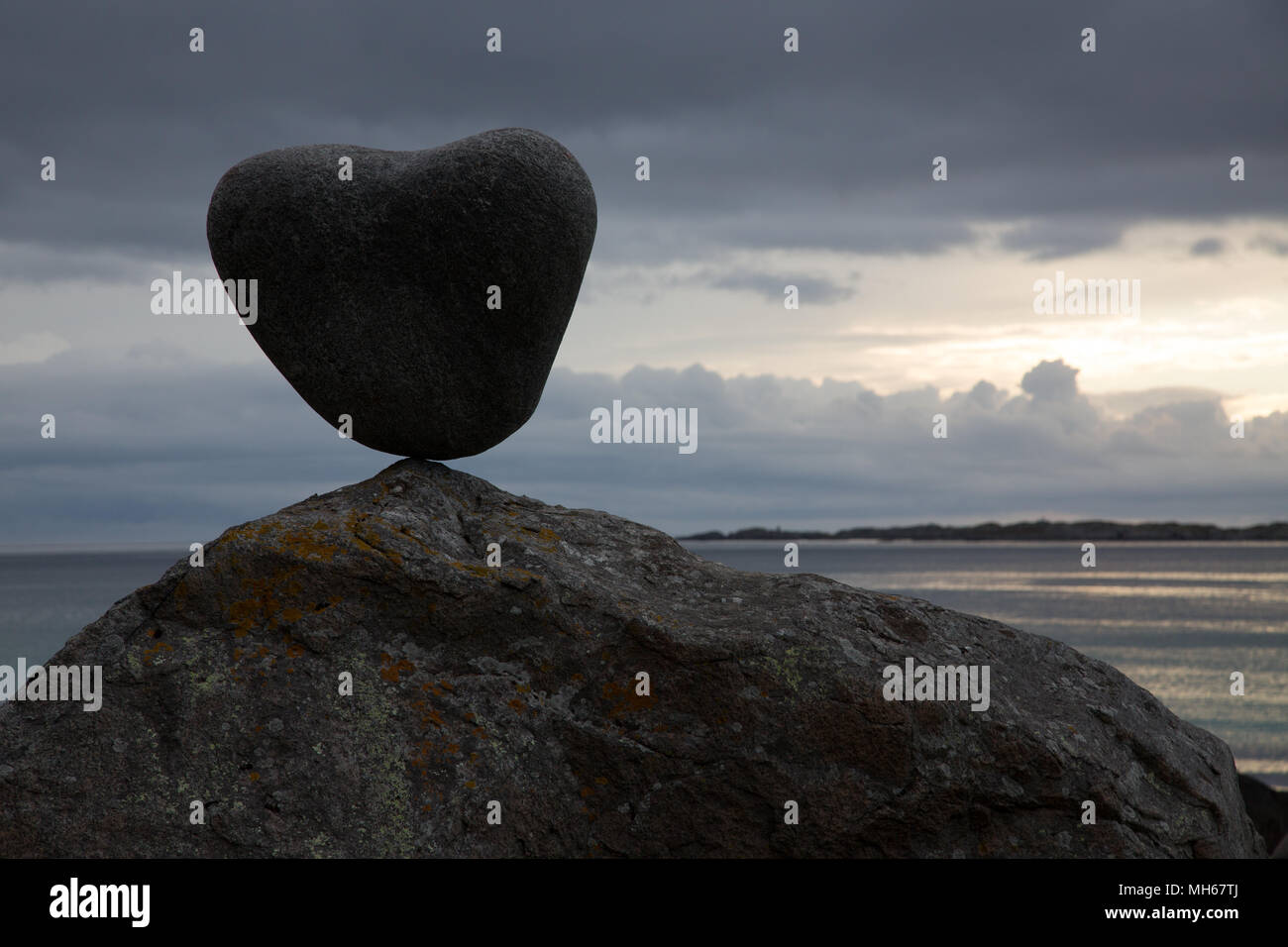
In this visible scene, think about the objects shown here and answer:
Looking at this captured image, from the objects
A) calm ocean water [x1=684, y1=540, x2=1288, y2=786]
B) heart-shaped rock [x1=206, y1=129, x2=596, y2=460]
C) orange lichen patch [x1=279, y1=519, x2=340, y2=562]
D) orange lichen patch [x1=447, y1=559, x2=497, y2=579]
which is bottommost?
calm ocean water [x1=684, y1=540, x2=1288, y2=786]

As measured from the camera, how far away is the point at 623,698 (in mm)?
5852

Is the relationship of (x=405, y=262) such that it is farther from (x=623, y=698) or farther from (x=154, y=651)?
(x=623, y=698)

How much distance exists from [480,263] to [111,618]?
2.90m

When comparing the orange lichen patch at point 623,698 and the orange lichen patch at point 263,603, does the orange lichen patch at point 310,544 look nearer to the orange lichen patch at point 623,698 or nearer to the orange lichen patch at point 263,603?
the orange lichen patch at point 263,603

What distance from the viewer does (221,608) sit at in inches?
229

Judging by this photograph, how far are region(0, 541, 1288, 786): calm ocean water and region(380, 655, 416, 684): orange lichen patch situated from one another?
326 centimetres

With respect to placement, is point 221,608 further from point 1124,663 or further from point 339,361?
point 1124,663

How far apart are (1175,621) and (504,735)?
64408mm

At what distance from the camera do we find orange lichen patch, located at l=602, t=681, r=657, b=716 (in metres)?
5.83

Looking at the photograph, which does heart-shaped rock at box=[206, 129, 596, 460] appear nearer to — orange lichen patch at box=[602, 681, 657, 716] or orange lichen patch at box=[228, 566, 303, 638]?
orange lichen patch at box=[228, 566, 303, 638]

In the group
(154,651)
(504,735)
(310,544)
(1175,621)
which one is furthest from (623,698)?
(1175,621)

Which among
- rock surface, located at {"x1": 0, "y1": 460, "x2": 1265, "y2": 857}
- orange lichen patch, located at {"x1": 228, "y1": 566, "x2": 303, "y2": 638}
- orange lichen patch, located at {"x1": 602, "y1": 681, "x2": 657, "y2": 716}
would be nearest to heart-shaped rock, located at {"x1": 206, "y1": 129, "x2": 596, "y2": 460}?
rock surface, located at {"x1": 0, "y1": 460, "x2": 1265, "y2": 857}
